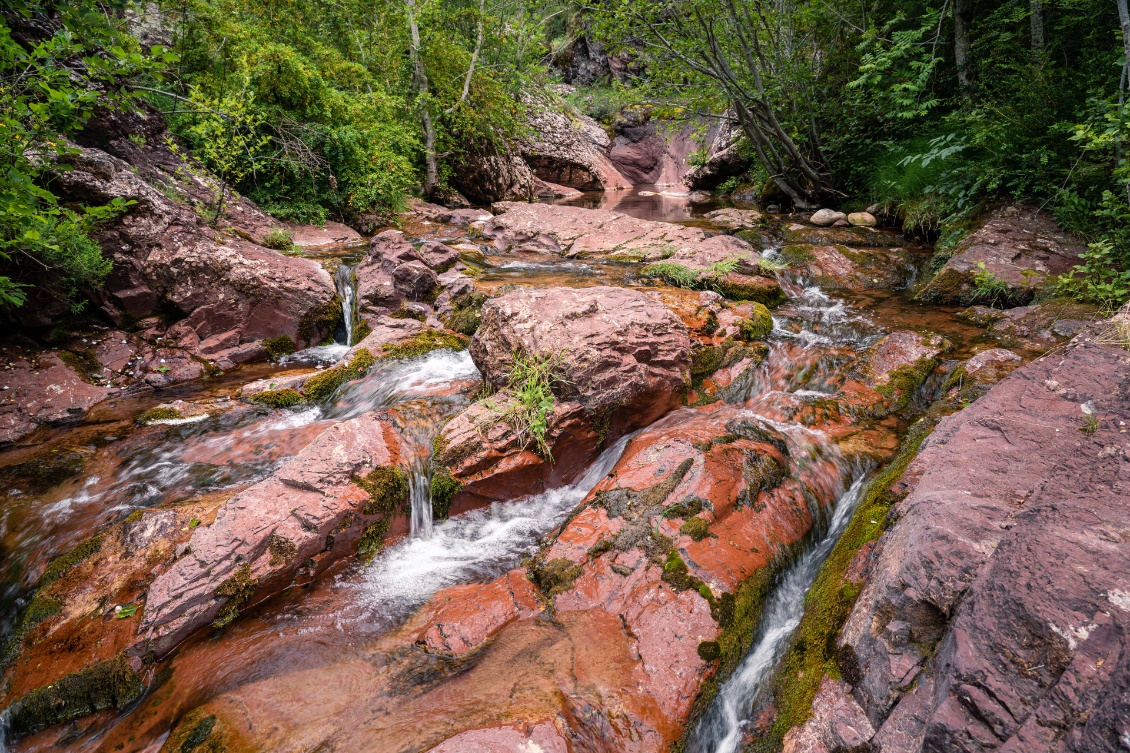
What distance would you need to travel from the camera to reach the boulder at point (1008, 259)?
6.18 m

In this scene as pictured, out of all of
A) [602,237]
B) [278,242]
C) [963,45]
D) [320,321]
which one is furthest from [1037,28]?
[278,242]

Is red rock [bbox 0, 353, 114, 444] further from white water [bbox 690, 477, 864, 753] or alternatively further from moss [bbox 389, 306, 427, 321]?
white water [bbox 690, 477, 864, 753]

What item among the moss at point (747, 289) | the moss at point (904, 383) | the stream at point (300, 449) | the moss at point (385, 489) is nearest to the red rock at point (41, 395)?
the stream at point (300, 449)

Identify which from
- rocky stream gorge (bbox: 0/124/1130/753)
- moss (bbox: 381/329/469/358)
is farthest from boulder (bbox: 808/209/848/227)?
moss (bbox: 381/329/469/358)

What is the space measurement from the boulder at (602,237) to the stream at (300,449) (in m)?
2.38

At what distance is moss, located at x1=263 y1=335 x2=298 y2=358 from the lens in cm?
695

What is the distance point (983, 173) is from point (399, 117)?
14.9m

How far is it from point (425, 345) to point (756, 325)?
4.15m

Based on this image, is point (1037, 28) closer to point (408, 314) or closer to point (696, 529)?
point (696, 529)

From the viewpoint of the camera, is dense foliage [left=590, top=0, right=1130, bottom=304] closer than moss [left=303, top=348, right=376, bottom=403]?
No

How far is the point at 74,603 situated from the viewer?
326 cm

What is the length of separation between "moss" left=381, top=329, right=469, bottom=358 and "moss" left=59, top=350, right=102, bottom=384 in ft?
11.1

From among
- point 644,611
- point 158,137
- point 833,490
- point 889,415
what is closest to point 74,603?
point 644,611

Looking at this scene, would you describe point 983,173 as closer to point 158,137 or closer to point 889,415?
point 889,415
